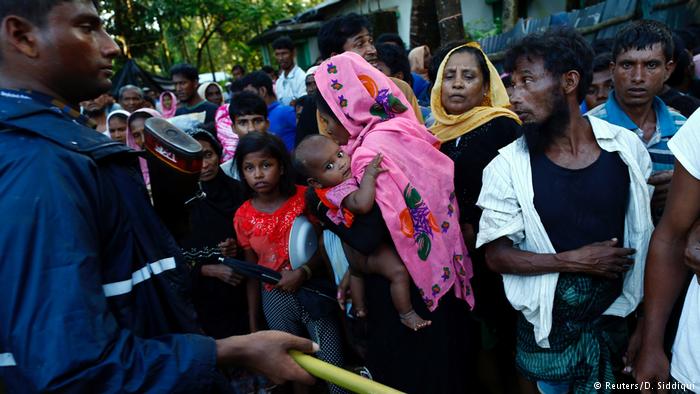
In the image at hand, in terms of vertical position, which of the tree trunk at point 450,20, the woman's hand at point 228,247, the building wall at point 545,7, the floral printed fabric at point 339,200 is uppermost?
the tree trunk at point 450,20

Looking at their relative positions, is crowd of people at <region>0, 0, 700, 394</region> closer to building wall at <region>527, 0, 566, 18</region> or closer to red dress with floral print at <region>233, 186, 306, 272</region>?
red dress with floral print at <region>233, 186, 306, 272</region>

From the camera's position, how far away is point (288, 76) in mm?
7051

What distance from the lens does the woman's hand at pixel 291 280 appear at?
2877mm

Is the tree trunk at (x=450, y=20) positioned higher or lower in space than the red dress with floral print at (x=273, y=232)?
higher

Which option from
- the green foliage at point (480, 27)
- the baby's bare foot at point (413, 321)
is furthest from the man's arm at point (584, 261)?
the green foliage at point (480, 27)

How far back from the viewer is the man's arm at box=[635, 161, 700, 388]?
63.2 inches

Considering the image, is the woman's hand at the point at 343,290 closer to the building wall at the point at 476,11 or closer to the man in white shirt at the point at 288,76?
the man in white shirt at the point at 288,76

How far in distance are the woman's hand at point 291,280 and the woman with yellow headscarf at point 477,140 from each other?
1.00 meters

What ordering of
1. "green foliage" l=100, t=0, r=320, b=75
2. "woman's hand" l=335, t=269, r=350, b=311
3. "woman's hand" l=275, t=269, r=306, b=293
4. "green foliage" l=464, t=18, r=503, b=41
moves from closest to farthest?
"woman's hand" l=335, t=269, r=350, b=311 < "woman's hand" l=275, t=269, r=306, b=293 < "green foliage" l=464, t=18, r=503, b=41 < "green foliage" l=100, t=0, r=320, b=75

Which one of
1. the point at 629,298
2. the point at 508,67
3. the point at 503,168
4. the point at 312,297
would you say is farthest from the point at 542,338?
the point at 312,297

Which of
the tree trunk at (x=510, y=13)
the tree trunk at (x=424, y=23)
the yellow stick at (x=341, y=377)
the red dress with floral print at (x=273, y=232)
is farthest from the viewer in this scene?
the tree trunk at (x=510, y=13)

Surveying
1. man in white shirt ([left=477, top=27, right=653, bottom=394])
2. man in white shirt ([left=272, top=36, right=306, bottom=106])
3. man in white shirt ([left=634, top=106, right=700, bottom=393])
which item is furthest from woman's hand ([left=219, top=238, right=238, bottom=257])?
man in white shirt ([left=272, top=36, right=306, bottom=106])

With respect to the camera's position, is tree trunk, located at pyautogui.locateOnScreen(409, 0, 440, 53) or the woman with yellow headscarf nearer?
the woman with yellow headscarf

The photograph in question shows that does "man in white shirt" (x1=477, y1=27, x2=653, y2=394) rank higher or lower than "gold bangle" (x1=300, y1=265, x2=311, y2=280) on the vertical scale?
higher
